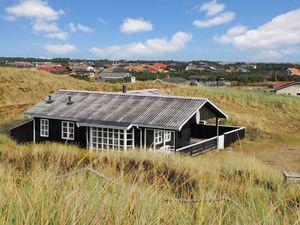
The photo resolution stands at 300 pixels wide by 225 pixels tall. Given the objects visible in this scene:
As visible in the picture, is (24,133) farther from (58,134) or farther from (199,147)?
(199,147)

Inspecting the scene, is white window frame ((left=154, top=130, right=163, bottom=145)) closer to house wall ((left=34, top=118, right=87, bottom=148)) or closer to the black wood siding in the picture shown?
house wall ((left=34, top=118, right=87, bottom=148))

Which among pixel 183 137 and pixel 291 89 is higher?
pixel 291 89

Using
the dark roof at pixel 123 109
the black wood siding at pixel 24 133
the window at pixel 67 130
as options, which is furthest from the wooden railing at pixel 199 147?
the black wood siding at pixel 24 133

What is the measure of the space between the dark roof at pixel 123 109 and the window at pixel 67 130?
451 mm

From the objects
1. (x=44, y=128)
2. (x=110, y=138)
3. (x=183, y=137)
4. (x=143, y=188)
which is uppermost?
(x=143, y=188)

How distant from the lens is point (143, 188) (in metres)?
4.08

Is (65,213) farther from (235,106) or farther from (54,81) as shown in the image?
(54,81)

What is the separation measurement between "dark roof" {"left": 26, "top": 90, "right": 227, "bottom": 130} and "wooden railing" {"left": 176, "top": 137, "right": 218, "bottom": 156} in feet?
4.14

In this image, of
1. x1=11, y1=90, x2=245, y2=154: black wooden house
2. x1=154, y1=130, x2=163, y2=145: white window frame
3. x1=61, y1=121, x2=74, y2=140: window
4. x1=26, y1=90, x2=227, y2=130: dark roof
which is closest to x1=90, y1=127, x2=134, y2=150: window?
x1=11, y1=90, x2=245, y2=154: black wooden house

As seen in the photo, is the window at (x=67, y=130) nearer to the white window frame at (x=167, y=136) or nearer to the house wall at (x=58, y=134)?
the house wall at (x=58, y=134)

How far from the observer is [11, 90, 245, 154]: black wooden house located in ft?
69.3

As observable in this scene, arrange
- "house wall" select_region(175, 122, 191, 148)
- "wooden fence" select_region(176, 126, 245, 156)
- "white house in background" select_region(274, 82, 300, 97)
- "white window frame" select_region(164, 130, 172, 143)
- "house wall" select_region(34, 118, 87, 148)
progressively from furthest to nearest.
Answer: "white house in background" select_region(274, 82, 300, 97) < "house wall" select_region(175, 122, 191, 148) < "house wall" select_region(34, 118, 87, 148) < "white window frame" select_region(164, 130, 172, 143) < "wooden fence" select_region(176, 126, 245, 156)

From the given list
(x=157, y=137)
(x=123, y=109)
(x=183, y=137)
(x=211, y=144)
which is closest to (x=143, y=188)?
(x=157, y=137)

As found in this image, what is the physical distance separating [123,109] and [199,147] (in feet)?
14.8
